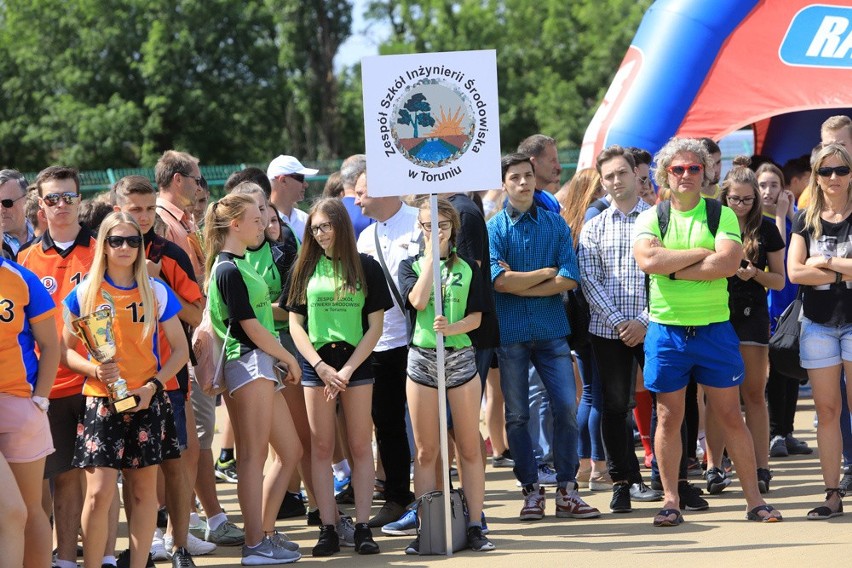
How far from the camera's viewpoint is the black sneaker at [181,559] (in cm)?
631

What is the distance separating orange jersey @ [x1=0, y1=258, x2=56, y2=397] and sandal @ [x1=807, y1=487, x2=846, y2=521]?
14.3 ft

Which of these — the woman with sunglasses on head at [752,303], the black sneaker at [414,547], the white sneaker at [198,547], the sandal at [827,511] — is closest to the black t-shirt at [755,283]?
the woman with sunglasses on head at [752,303]

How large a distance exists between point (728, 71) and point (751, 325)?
198 inches

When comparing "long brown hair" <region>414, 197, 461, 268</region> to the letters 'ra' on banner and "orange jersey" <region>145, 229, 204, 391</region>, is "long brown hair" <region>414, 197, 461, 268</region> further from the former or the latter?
"orange jersey" <region>145, 229, 204, 391</region>

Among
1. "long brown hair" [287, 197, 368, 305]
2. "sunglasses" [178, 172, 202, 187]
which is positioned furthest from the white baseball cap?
"long brown hair" [287, 197, 368, 305]

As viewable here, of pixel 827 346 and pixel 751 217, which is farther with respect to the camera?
pixel 751 217

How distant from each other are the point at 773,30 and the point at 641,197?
4.54m

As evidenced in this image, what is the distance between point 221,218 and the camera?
21.7ft

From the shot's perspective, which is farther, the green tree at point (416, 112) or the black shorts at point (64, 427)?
the green tree at point (416, 112)

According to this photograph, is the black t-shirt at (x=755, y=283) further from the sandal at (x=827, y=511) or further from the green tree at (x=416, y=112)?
the green tree at (x=416, y=112)

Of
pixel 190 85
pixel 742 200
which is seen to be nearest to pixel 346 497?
pixel 742 200

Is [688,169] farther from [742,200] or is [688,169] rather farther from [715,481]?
[715,481]

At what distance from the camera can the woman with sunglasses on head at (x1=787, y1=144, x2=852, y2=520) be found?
274 inches

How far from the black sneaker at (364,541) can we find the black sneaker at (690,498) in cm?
200
